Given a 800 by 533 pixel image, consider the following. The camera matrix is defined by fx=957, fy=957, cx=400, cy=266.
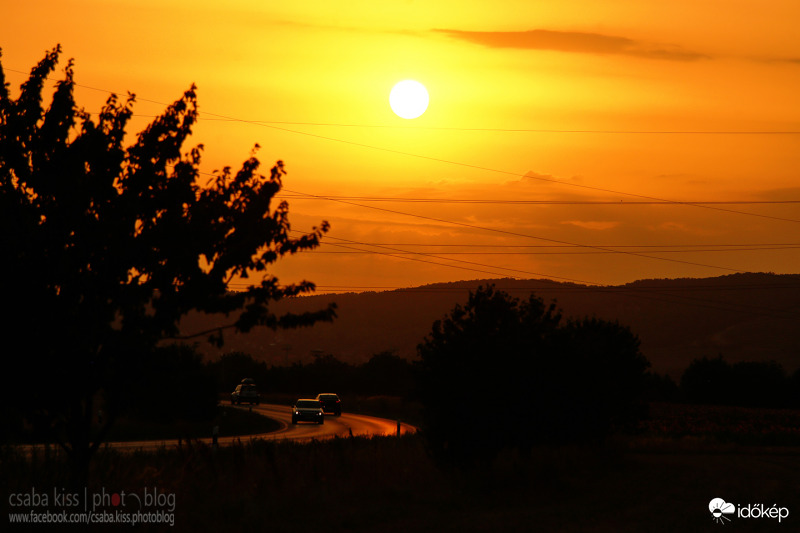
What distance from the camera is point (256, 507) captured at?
17125 millimetres

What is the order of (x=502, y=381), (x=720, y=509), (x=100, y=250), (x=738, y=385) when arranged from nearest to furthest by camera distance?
(x=100, y=250)
(x=720, y=509)
(x=502, y=381)
(x=738, y=385)

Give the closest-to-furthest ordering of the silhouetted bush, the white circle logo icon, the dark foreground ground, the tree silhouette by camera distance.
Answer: the tree silhouette → the dark foreground ground → the white circle logo icon → the silhouetted bush

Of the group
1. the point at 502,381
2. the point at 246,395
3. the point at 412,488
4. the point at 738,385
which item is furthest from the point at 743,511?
the point at 738,385

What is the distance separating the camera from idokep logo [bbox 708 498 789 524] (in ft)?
61.5

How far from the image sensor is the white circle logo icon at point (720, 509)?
18500mm

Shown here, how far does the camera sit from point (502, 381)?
24016 millimetres

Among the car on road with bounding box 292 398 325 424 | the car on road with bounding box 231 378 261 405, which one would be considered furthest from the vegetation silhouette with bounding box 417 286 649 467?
the car on road with bounding box 231 378 261 405

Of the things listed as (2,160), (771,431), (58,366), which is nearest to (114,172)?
(2,160)

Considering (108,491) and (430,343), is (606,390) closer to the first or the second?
(430,343)

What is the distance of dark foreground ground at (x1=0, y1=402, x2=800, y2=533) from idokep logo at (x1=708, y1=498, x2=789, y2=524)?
0.18 meters

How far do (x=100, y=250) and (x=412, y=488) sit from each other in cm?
1085

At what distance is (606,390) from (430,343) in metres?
5.60

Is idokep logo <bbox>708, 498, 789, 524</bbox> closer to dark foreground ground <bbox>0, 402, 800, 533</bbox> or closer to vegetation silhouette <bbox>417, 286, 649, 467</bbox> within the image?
dark foreground ground <bbox>0, 402, 800, 533</bbox>

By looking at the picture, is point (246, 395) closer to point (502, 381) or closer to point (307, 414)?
point (307, 414)
